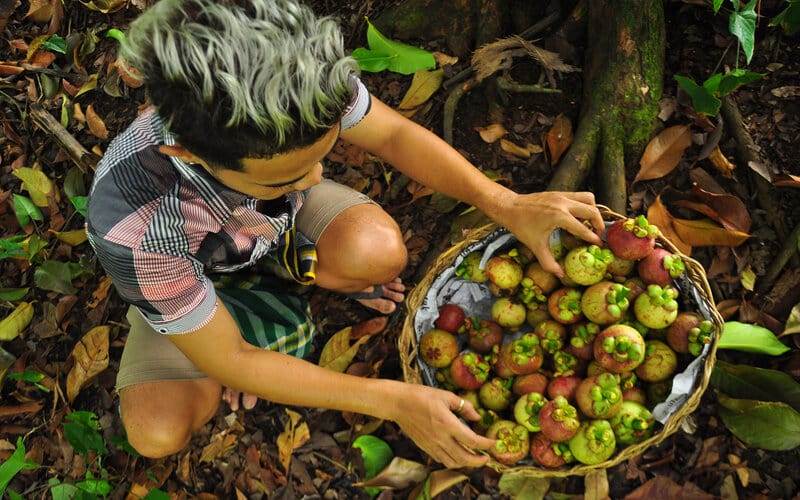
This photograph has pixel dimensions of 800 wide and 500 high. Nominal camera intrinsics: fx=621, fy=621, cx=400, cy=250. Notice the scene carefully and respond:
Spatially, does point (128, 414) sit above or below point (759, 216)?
below

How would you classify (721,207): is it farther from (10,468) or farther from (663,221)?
(10,468)

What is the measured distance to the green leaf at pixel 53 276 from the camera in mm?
2922

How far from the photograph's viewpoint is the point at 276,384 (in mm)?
1984

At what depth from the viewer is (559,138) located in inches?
109

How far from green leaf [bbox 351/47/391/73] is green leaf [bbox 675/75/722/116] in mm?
1243

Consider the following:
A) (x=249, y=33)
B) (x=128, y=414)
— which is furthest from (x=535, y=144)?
(x=128, y=414)

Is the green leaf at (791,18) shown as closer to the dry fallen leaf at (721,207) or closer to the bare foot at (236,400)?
the dry fallen leaf at (721,207)

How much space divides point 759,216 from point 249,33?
2228 mm

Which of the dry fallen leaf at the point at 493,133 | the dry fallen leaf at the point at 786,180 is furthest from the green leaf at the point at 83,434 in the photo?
the dry fallen leaf at the point at 786,180

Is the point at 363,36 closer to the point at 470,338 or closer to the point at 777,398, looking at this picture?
the point at 470,338

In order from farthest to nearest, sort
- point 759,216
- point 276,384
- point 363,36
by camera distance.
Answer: point 363,36 → point 759,216 → point 276,384

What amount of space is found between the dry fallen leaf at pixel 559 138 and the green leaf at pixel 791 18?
2.77 feet

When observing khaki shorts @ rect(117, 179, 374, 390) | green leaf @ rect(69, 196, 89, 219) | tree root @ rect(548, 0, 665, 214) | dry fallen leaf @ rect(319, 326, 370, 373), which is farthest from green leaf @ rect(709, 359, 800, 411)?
green leaf @ rect(69, 196, 89, 219)

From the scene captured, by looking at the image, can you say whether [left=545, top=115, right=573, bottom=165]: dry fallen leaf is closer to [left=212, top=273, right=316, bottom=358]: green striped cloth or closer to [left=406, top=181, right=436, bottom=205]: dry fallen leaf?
[left=406, top=181, right=436, bottom=205]: dry fallen leaf
